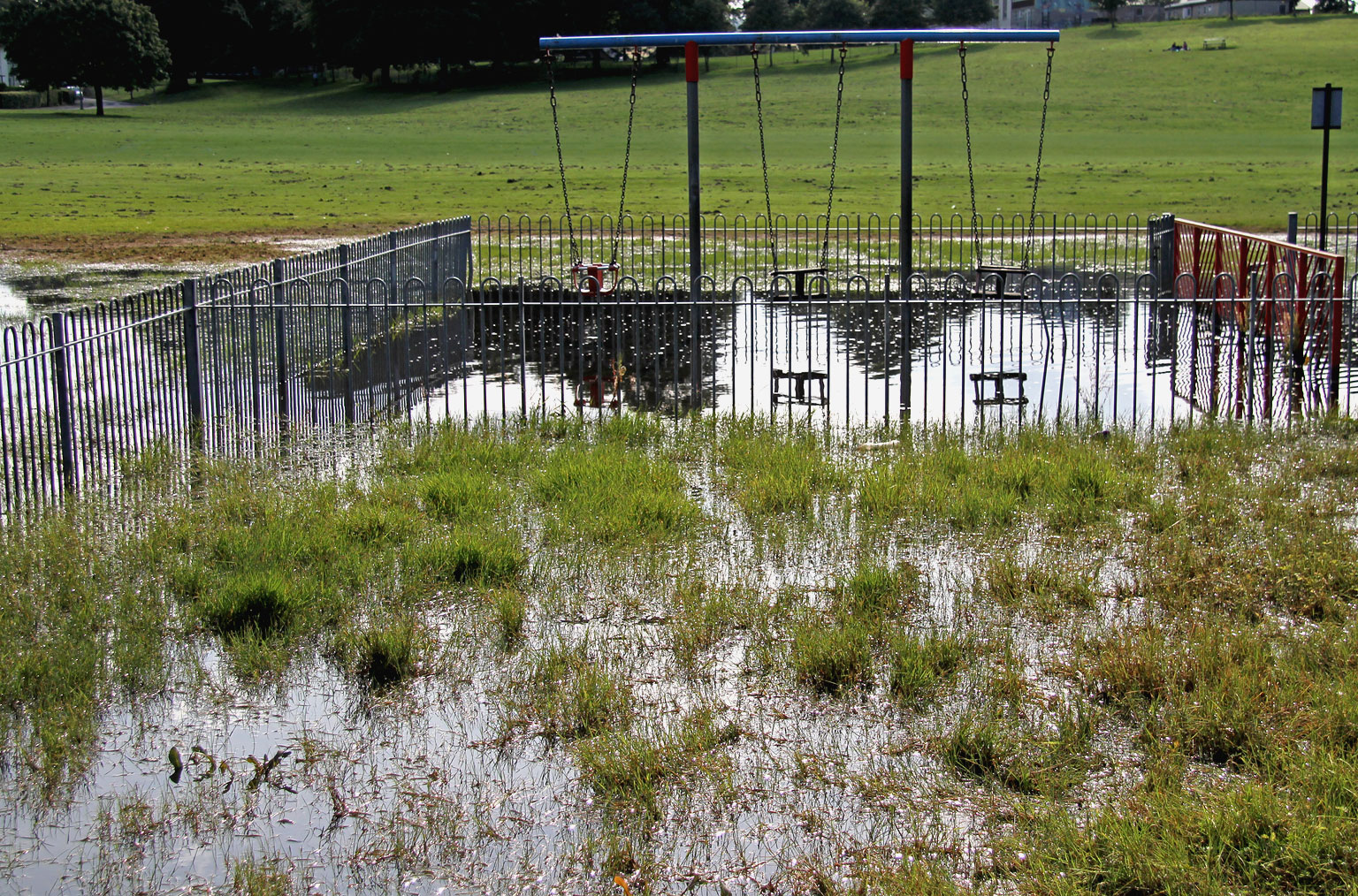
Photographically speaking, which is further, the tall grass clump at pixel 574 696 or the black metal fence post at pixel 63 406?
the black metal fence post at pixel 63 406

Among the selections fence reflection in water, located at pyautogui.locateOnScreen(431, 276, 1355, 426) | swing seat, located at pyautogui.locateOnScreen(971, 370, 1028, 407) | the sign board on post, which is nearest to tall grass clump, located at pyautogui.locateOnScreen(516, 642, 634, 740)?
fence reflection in water, located at pyautogui.locateOnScreen(431, 276, 1355, 426)

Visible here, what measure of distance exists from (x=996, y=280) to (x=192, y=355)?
9.93 meters

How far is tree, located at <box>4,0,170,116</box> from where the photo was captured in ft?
281

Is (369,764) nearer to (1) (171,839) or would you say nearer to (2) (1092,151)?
(1) (171,839)

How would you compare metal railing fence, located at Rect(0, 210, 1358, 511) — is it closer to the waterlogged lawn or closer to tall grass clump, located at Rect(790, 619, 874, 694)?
the waterlogged lawn

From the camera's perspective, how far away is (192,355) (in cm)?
1144

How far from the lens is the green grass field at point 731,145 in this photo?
35.8 meters

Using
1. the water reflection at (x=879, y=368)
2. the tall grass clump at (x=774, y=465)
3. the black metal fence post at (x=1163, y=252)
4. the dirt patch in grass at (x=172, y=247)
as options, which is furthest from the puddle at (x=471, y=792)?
the dirt patch in grass at (x=172, y=247)

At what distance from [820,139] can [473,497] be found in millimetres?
52759

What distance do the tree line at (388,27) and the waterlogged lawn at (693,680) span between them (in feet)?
252

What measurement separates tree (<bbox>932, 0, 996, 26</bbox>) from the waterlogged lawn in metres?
94.0

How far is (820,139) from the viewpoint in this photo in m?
59.5

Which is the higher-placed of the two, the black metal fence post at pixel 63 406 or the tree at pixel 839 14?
the tree at pixel 839 14

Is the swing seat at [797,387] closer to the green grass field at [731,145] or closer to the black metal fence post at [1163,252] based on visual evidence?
the black metal fence post at [1163,252]
